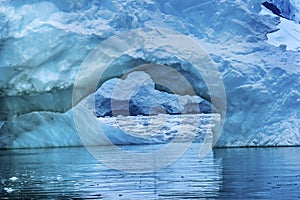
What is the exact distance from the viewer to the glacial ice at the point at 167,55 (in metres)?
19.6

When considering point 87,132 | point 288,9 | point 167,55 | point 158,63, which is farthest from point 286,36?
point 87,132

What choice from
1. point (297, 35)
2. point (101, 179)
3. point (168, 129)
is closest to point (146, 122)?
point (168, 129)

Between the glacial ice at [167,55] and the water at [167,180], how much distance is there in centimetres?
342

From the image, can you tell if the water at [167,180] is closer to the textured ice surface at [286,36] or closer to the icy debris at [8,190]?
the icy debris at [8,190]

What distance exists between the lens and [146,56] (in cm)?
1995

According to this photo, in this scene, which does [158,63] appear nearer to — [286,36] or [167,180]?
[286,36]

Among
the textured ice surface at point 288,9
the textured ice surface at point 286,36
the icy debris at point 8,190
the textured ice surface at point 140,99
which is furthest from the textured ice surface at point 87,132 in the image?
the icy debris at point 8,190

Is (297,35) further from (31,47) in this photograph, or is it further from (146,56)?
(31,47)

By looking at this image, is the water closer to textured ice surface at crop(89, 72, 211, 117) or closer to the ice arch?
the ice arch

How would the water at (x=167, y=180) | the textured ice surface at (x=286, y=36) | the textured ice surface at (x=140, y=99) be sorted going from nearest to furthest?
1. the water at (x=167, y=180)
2. the textured ice surface at (x=286, y=36)
3. the textured ice surface at (x=140, y=99)

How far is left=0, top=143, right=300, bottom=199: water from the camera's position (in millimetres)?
9602

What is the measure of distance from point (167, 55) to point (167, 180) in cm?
869

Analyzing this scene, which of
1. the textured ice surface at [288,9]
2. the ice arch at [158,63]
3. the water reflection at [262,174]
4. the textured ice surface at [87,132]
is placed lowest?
the textured ice surface at [87,132]

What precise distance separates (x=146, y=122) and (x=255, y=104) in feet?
48.7
